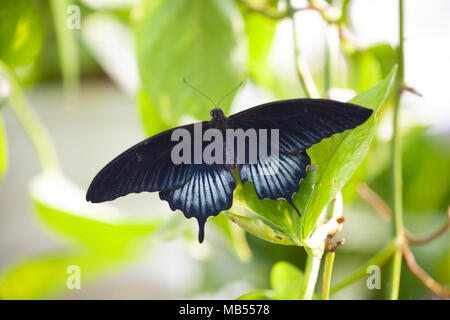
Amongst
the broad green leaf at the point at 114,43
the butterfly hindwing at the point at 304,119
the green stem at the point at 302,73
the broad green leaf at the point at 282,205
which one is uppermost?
the broad green leaf at the point at 114,43

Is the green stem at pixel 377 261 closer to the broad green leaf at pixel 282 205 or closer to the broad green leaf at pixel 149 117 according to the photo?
the broad green leaf at pixel 282 205

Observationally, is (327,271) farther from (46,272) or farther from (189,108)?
(46,272)

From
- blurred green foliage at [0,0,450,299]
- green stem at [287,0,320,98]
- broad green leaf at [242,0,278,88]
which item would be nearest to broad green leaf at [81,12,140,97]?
blurred green foliage at [0,0,450,299]

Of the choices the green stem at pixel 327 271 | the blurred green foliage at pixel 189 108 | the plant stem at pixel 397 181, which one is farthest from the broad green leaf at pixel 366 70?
the green stem at pixel 327 271

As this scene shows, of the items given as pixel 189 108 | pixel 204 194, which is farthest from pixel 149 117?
pixel 204 194

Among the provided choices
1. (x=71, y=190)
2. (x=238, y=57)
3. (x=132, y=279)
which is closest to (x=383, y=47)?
(x=238, y=57)

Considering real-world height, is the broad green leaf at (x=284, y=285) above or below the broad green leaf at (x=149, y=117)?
below
